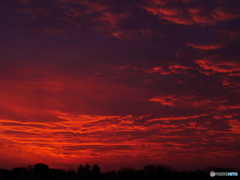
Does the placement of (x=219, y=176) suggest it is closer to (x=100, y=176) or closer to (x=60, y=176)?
(x=100, y=176)

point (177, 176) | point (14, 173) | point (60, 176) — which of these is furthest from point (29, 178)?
point (177, 176)

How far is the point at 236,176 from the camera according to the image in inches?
3241

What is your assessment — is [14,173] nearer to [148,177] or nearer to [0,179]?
[0,179]

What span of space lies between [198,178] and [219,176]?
33.2 ft

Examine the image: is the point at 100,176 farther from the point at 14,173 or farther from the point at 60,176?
the point at 14,173

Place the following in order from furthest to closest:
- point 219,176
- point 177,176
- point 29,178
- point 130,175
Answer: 1. point 130,175
2. point 29,178
3. point 177,176
4. point 219,176

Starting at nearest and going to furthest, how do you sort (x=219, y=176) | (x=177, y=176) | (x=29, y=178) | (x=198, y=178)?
1. (x=219, y=176)
2. (x=198, y=178)
3. (x=177, y=176)
4. (x=29, y=178)

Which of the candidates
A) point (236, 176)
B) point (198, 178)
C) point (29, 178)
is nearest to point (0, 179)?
point (29, 178)

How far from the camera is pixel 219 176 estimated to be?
82.3 meters

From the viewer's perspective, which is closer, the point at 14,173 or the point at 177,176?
the point at 177,176

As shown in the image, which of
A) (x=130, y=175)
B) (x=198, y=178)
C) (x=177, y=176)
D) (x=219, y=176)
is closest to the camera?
(x=219, y=176)

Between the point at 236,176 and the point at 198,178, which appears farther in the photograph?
the point at 198,178

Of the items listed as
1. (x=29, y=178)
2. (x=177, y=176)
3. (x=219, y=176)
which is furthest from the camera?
(x=29, y=178)

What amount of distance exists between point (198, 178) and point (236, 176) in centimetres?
1186
